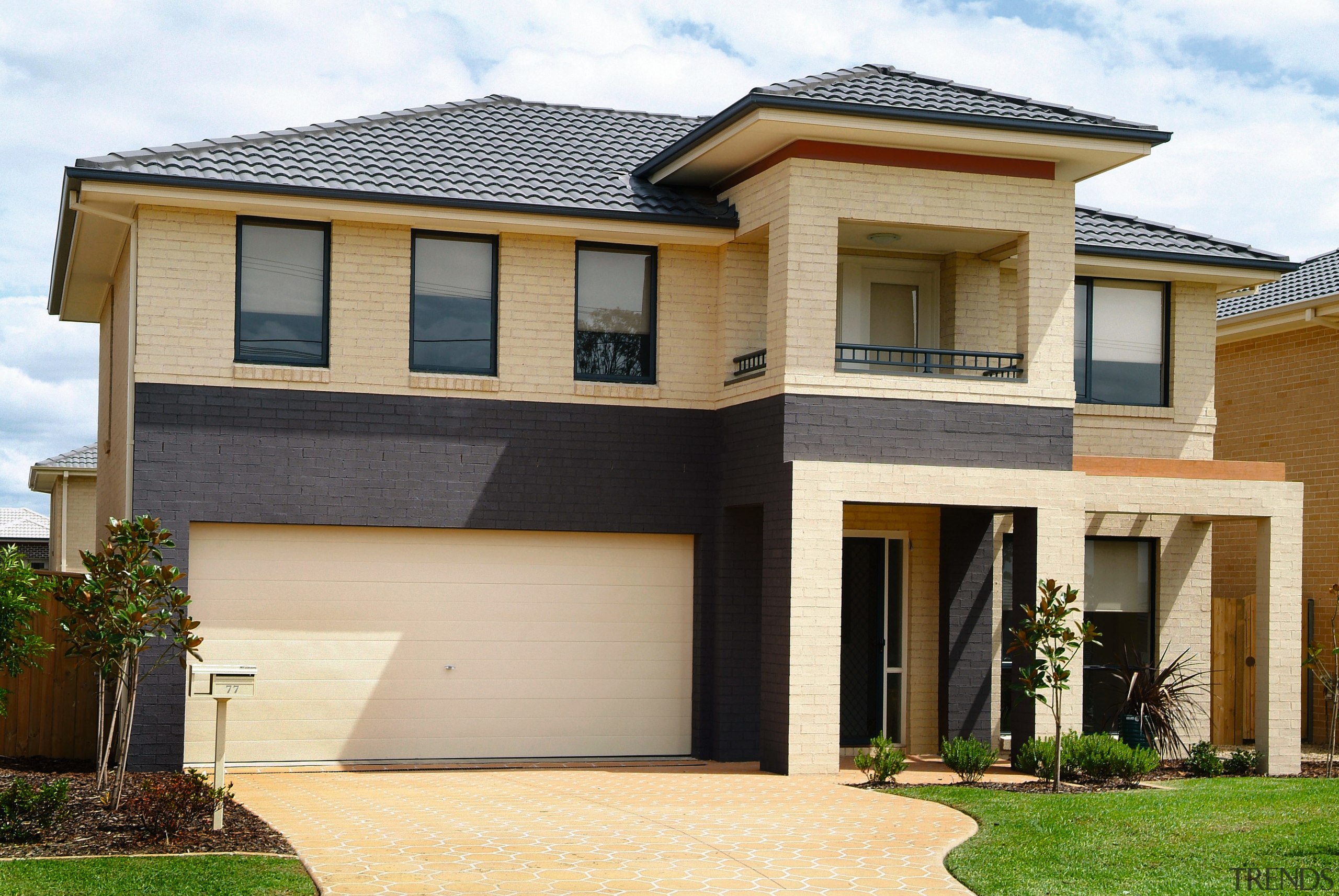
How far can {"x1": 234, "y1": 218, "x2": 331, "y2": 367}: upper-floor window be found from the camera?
1605 centimetres

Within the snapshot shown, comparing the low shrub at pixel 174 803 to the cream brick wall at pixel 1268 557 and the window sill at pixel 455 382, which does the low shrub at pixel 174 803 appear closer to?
the window sill at pixel 455 382

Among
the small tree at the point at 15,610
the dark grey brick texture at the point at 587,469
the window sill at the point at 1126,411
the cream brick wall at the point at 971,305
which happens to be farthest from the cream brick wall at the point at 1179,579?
the small tree at the point at 15,610

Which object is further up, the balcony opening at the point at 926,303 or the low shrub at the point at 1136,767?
the balcony opening at the point at 926,303

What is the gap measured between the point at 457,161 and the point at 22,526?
40374 mm

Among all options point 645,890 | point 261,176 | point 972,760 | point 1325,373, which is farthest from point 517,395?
point 1325,373

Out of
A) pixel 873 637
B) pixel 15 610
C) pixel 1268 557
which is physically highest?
pixel 1268 557

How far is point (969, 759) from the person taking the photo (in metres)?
14.9

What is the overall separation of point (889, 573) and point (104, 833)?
1012 centimetres

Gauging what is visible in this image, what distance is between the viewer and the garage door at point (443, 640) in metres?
15.8

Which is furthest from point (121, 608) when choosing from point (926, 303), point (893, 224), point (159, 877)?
point (926, 303)

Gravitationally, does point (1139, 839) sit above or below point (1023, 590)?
below

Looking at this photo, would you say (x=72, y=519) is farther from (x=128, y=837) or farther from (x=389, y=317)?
(x=128, y=837)

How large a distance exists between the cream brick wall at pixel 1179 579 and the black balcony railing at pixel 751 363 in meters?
5.10

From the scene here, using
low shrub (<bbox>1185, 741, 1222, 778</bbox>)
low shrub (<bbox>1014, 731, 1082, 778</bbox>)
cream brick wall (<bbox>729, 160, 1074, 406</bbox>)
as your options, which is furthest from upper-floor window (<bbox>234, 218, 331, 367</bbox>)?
low shrub (<bbox>1185, 741, 1222, 778</bbox>)
